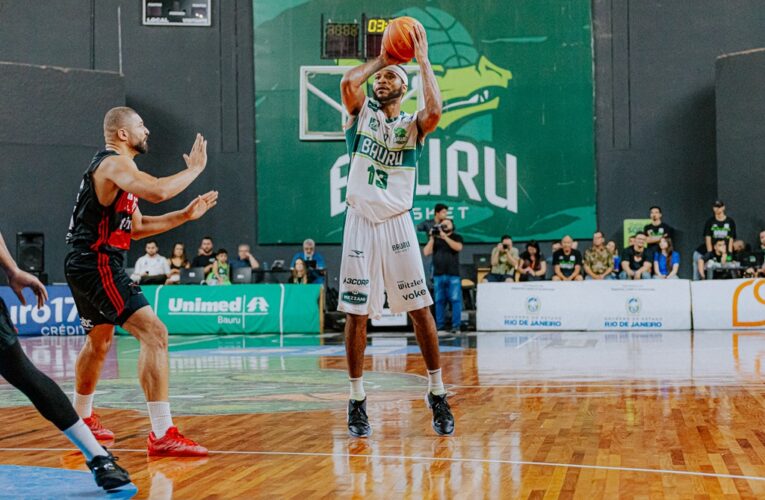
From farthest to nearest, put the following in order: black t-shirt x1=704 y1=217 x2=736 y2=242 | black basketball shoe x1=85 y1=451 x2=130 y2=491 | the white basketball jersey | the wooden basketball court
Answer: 1. black t-shirt x1=704 y1=217 x2=736 y2=242
2. the white basketball jersey
3. the wooden basketball court
4. black basketball shoe x1=85 y1=451 x2=130 y2=491

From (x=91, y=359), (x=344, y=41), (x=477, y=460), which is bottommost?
(x=477, y=460)

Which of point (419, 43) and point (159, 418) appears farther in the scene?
point (419, 43)

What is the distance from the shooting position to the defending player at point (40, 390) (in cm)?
396

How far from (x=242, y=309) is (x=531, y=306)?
4.82m

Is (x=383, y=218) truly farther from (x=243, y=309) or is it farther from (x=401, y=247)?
(x=243, y=309)

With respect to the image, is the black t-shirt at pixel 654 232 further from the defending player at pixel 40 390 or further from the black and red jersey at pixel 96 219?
the defending player at pixel 40 390

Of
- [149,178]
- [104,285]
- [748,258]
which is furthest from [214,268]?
[149,178]

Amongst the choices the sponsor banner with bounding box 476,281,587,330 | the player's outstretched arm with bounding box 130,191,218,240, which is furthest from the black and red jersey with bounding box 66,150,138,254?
the sponsor banner with bounding box 476,281,587,330

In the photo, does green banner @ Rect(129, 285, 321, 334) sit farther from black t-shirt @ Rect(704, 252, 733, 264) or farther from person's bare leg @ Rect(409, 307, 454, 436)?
person's bare leg @ Rect(409, 307, 454, 436)

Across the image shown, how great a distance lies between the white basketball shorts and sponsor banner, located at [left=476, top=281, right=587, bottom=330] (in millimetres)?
10641

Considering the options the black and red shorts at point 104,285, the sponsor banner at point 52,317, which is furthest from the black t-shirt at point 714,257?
the black and red shorts at point 104,285

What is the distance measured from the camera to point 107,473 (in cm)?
409

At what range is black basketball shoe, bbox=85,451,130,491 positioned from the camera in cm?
408

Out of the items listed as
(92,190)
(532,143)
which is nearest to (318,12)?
(532,143)
